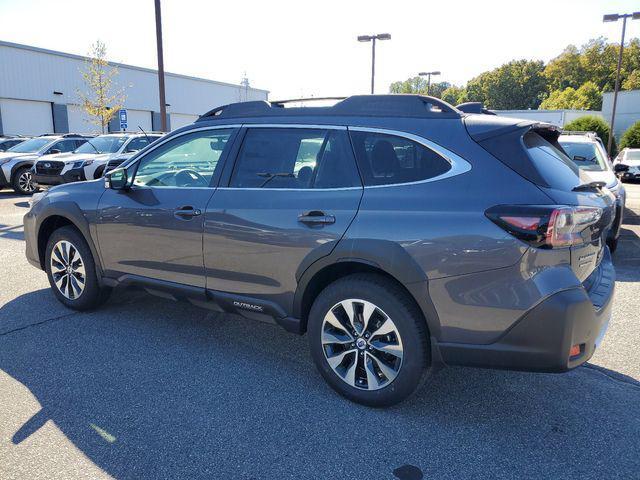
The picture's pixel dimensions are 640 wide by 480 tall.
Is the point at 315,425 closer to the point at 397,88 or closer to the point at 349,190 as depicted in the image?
the point at 349,190

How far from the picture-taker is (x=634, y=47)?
70125mm

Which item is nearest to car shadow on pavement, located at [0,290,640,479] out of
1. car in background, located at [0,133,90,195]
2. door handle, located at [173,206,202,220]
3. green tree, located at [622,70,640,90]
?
door handle, located at [173,206,202,220]

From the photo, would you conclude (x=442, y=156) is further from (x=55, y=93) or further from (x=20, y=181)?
(x=55, y=93)

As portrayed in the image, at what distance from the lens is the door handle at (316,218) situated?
3228 mm

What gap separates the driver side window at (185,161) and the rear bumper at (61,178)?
31.0ft

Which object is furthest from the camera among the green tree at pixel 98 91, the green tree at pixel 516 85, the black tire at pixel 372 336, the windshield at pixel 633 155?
the green tree at pixel 516 85

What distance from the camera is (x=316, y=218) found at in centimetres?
327

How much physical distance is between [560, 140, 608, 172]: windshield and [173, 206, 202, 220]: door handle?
A: 7.05m

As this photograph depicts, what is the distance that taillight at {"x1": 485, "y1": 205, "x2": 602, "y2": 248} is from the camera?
265 cm

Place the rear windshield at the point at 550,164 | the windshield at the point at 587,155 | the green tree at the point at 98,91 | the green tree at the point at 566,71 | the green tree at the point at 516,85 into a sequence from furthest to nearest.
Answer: the green tree at the point at 516,85 < the green tree at the point at 566,71 < the green tree at the point at 98,91 < the windshield at the point at 587,155 < the rear windshield at the point at 550,164

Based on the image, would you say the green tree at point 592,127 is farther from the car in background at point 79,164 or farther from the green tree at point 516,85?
the green tree at point 516,85

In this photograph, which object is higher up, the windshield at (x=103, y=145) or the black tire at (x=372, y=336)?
the windshield at (x=103, y=145)

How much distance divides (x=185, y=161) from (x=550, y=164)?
9.12 ft

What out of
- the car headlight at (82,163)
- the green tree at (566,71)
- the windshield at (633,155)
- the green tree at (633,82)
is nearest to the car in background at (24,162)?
the car headlight at (82,163)
